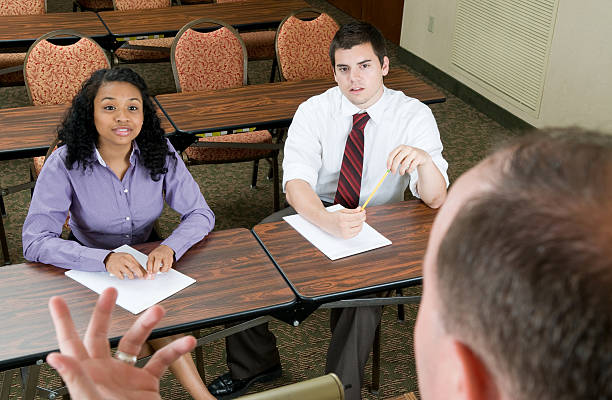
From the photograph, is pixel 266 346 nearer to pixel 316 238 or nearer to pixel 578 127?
pixel 316 238

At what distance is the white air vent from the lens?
4711 mm

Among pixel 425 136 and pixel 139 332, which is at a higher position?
pixel 139 332

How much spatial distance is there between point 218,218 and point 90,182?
154 cm

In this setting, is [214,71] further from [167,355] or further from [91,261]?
[167,355]

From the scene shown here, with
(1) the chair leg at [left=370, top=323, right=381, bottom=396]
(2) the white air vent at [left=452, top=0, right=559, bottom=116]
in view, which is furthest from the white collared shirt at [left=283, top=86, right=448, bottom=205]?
(2) the white air vent at [left=452, top=0, right=559, bottom=116]

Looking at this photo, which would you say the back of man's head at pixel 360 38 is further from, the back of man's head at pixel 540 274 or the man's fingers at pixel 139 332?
the back of man's head at pixel 540 274

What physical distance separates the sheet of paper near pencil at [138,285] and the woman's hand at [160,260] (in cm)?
3

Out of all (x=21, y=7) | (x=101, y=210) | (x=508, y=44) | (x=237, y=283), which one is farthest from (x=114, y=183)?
(x=508, y=44)

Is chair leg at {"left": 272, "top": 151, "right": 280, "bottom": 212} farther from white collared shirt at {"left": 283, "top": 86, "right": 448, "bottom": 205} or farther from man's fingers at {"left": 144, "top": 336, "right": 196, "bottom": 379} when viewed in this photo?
man's fingers at {"left": 144, "top": 336, "right": 196, "bottom": 379}

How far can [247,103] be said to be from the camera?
139 inches

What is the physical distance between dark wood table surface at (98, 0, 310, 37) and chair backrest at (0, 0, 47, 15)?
578mm

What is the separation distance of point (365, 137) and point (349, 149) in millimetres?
85

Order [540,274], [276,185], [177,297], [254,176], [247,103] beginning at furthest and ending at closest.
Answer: [254,176]
[276,185]
[247,103]
[177,297]
[540,274]

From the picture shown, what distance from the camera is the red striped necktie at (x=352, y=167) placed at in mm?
2746
